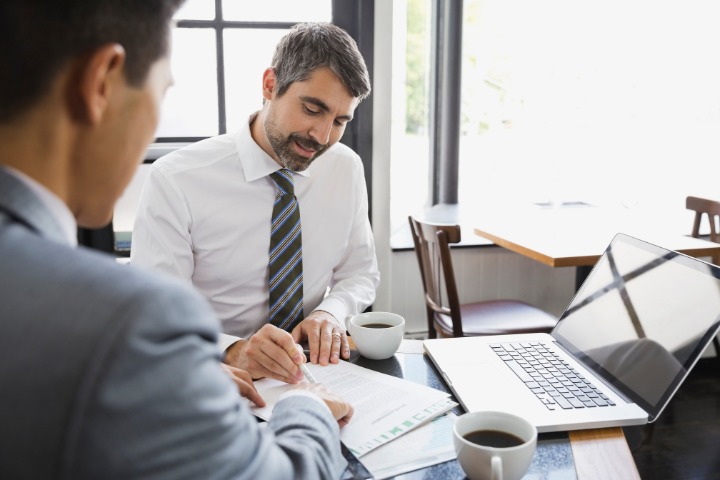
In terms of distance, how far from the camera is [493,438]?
78 cm

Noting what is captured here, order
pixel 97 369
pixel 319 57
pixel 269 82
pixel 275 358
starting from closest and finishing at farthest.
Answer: pixel 97 369, pixel 275 358, pixel 319 57, pixel 269 82

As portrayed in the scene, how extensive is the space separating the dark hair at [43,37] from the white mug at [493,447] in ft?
1.84

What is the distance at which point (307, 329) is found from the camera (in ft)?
4.15

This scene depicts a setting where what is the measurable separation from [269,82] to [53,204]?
1.16m

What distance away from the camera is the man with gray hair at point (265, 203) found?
59.0 inches

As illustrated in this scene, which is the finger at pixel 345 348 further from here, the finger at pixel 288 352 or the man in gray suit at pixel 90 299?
the man in gray suit at pixel 90 299

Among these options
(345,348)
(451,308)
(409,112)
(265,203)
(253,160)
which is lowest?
(451,308)

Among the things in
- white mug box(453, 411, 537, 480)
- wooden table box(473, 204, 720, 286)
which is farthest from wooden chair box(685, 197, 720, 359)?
white mug box(453, 411, 537, 480)

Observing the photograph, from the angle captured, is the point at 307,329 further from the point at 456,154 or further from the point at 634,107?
the point at 634,107

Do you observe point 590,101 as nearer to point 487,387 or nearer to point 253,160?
point 253,160

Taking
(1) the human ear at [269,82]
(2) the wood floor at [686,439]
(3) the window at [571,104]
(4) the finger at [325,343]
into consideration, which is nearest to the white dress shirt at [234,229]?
(1) the human ear at [269,82]

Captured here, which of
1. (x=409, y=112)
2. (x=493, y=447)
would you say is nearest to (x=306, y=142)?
(x=493, y=447)

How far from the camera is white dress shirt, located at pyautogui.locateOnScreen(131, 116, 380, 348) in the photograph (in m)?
1.50

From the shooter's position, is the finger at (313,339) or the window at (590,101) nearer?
the finger at (313,339)
